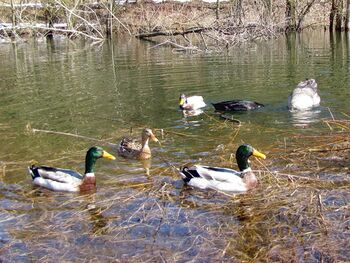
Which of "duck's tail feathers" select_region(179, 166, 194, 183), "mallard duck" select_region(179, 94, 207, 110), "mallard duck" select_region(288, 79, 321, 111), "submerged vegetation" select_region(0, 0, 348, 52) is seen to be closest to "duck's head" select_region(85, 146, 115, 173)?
"duck's tail feathers" select_region(179, 166, 194, 183)

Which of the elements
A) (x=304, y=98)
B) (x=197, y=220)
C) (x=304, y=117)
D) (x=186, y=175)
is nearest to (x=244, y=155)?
(x=186, y=175)

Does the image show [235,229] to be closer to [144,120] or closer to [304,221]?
[304,221]

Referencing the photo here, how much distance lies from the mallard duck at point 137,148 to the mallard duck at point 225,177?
6.87 feet

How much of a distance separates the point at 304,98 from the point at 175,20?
93.4 feet

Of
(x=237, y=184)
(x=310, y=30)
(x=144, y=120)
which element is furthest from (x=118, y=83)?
(x=310, y=30)

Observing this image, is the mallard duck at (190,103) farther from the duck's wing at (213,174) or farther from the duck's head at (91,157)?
the duck's wing at (213,174)

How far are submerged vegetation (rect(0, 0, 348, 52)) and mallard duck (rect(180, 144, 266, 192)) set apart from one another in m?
20.9

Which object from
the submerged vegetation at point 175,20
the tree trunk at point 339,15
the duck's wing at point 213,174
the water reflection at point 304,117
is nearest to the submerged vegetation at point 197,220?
the duck's wing at point 213,174

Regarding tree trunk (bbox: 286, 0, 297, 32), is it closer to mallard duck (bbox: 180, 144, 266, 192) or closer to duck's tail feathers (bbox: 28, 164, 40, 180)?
mallard duck (bbox: 180, 144, 266, 192)

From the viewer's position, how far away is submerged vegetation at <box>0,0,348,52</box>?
103ft

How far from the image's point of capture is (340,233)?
660 cm

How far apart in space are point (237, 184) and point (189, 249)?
79.0 inches

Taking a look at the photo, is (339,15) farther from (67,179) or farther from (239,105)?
(67,179)

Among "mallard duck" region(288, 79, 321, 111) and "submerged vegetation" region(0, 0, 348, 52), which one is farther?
"submerged vegetation" region(0, 0, 348, 52)
